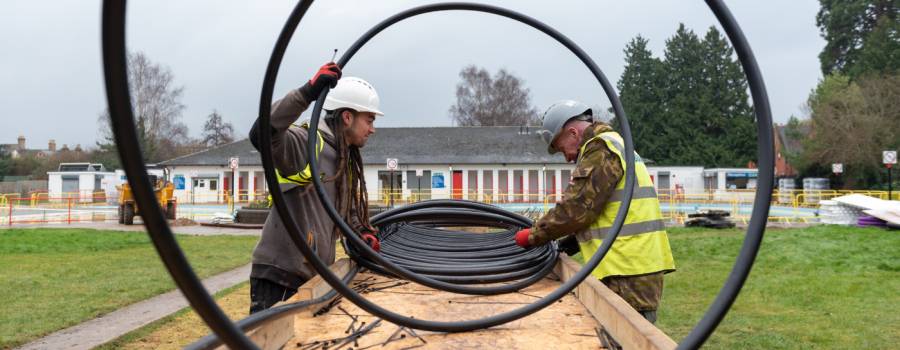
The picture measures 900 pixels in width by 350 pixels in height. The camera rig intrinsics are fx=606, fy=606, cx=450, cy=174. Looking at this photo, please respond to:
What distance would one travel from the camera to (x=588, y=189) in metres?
3.01

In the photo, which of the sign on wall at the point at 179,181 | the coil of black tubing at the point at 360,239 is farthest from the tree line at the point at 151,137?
the coil of black tubing at the point at 360,239

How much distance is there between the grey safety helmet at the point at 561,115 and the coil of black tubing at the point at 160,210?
182 centimetres

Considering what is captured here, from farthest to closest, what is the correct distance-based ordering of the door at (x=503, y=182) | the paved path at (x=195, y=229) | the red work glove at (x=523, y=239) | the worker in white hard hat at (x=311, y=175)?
the door at (x=503, y=182), the paved path at (x=195, y=229), the red work glove at (x=523, y=239), the worker in white hard hat at (x=311, y=175)

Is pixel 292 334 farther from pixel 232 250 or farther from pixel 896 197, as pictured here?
pixel 896 197

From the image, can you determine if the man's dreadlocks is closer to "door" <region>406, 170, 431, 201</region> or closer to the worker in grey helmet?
the worker in grey helmet

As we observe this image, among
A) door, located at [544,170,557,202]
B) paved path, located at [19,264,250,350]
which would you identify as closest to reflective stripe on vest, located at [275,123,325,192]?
paved path, located at [19,264,250,350]

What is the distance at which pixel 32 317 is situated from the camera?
240 inches

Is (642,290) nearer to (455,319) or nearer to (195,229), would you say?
(455,319)

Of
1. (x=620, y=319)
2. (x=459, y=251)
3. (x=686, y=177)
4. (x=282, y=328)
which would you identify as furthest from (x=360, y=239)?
(x=686, y=177)

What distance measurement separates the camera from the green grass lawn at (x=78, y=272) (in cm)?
618

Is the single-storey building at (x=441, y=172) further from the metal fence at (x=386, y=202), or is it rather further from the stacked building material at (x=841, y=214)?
the stacked building material at (x=841, y=214)

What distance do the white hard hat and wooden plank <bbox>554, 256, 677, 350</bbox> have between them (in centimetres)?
146

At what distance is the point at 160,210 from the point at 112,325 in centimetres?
592

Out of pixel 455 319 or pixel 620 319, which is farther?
pixel 455 319
